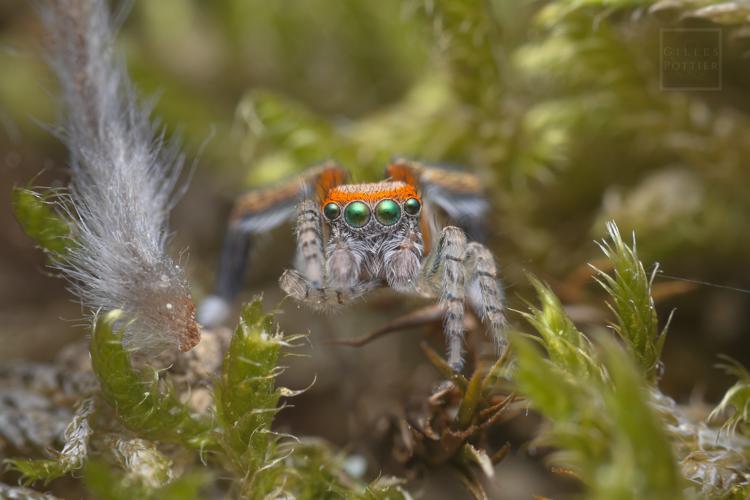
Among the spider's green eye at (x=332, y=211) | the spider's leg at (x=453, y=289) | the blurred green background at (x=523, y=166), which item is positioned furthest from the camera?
the blurred green background at (x=523, y=166)

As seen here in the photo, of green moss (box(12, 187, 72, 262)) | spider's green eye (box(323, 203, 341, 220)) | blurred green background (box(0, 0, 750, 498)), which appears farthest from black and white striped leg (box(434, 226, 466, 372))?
green moss (box(12, 187, 72, 262))

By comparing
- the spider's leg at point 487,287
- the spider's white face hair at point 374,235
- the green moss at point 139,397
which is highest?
the spider's white face hair at point 374,235

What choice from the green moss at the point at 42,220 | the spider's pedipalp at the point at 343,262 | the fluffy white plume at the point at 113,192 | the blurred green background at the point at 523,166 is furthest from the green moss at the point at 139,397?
the blurred green background at the point at 523,166

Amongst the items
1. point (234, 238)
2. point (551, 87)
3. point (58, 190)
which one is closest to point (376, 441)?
point (234, 238)

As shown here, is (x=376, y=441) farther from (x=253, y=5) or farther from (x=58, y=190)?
(x=253, y=5)

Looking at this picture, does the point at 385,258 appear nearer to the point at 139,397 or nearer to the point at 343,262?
the point at 343,262

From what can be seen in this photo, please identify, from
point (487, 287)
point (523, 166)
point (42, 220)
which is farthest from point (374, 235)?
point (523, 166)

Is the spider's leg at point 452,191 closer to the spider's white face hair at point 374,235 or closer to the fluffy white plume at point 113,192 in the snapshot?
the spider's white face hair at point 374,235
